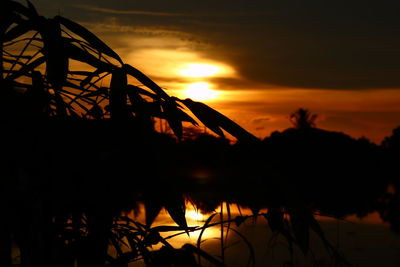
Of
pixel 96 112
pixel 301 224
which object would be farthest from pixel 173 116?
pixel 301 224

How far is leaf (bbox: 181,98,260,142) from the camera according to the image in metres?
1.53

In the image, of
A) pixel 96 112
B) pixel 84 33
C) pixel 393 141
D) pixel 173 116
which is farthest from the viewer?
pixel 393 141

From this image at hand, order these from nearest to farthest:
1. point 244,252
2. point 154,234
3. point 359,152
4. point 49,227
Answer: point 49,227 < point 154,234 < point 244,252 < point 359,152

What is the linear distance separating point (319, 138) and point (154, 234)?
27957 millimetres

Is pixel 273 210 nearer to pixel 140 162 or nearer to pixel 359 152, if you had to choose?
pixel 140 162

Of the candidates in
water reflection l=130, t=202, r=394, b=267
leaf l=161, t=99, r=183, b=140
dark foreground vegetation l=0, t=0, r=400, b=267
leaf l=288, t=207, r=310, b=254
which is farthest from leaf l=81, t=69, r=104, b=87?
water reflection l=130, t=202, r=394, b=267

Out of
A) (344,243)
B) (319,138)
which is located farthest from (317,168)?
(344,243)

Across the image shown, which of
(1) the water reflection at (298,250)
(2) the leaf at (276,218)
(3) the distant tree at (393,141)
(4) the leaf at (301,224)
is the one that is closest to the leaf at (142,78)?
(4) the leaf at (301,224)

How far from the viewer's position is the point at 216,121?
1.56 meters

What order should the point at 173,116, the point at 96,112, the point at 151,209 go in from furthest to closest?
the point at 96,112 < the point at 173,116 < the point at 151,209

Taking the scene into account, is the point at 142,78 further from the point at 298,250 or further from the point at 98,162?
the point at 298,250

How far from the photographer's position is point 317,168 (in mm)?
26672

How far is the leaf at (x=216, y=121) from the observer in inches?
60.1

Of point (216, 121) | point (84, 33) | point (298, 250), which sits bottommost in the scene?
point (298, 250)
